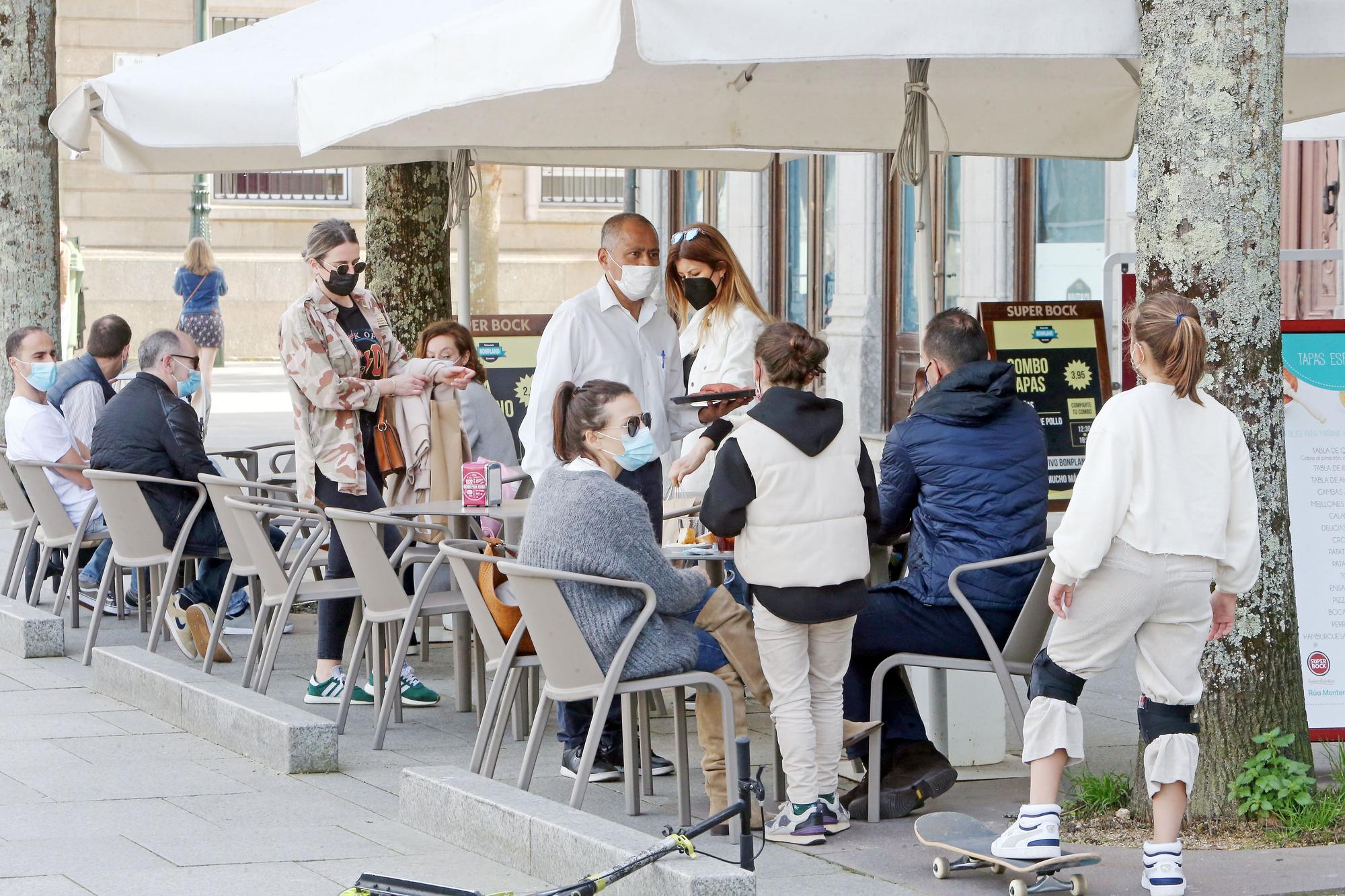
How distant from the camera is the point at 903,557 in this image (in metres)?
6.52

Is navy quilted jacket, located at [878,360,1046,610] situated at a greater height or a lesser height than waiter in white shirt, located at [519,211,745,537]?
lesser

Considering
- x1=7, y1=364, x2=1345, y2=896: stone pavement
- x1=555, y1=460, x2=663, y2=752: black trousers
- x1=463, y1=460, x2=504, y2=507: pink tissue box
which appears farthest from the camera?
x1=463, y1=460, x2=504, y2=507: pink tissue box

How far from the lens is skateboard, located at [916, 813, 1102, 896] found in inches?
187

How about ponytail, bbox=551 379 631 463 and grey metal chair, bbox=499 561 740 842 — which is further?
ponytail, bbox=551 379 631 463

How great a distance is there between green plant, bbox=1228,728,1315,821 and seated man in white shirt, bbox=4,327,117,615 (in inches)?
210

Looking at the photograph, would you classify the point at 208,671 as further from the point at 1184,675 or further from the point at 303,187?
the point at 303,187

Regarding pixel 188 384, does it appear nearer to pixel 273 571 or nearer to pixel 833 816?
pixel 273 571

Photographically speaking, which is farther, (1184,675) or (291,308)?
(291,308)

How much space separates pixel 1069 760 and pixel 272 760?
8.71ft

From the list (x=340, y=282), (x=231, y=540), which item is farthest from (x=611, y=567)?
(x=231, y=540)

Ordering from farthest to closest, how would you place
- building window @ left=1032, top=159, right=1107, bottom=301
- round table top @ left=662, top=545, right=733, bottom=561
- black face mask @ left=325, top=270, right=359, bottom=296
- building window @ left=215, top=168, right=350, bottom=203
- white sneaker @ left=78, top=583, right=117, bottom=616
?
building window @ left=215, top=168, right=350, bottom=203, building window @ left=1032, top=159, right=1107, bottom=301, white sneaker @ left=78, top=583, right=117, bottom=616, black face mask @ left=325, top=270, right=359, bottom=296, round table top @ left=662, top=545, right=733, bottom=561

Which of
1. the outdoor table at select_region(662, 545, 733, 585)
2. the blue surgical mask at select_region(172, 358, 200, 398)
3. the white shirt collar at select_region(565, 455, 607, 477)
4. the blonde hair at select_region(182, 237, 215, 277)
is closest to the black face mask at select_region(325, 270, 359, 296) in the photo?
the blue surgical mask at select_region(172, 358, 200, 398)

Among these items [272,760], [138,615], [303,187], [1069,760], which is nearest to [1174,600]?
[1069,760]

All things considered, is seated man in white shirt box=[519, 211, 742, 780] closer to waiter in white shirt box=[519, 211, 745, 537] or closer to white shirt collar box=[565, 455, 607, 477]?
waiter in white shirt box=[519, 211, 745, 537]
